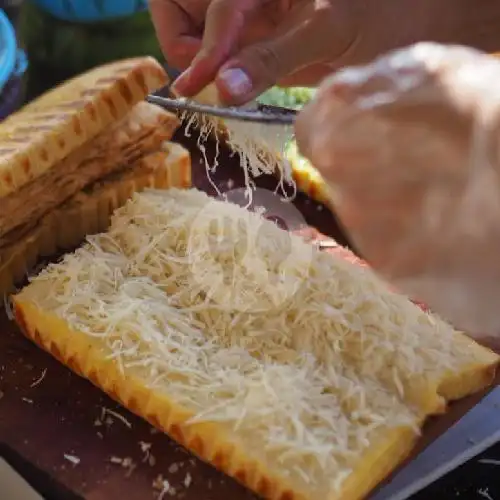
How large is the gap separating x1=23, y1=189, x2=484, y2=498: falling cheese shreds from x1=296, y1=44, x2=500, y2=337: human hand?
400mm

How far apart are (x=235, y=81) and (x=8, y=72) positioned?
747 millimetres

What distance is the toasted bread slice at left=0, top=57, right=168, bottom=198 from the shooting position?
1.32 m

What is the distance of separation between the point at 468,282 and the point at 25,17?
167cm

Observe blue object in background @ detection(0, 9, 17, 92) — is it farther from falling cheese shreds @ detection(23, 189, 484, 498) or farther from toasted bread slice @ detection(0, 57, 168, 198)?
falling cheese shreds @ detection(23, 189, 484, 498)

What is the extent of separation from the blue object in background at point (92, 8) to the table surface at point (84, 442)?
3.01ft

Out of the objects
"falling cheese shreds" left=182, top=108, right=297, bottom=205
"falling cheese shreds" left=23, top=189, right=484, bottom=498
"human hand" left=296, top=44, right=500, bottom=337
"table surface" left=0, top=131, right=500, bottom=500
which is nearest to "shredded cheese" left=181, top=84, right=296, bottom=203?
"falling cheese shreds" left=182, top=108, right=297, bottom=205

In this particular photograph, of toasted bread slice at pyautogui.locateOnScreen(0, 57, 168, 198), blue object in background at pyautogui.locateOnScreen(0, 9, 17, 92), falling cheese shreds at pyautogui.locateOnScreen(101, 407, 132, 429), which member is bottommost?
falling cheese shreds at pyautogui.locateOnScreen(101, 407, 132, 429)

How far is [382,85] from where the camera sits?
0.74 metres

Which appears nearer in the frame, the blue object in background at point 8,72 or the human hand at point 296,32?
the human hand at point 296,32

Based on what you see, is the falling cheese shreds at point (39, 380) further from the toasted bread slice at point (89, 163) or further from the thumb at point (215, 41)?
the thumb at point (215, 41)

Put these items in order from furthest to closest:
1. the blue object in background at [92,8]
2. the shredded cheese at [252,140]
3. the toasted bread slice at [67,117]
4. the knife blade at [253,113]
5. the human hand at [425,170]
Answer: the blue object in background at [92,8]
the toasted bread slice at [67,117]
the shredded cheese at [252,140]
the knife blade at [253,113]
the human hand at [425,170]

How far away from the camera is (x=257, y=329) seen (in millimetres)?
1232

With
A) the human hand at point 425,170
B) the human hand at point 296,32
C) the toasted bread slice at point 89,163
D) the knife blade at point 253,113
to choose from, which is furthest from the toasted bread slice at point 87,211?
the human hand at point 425,170

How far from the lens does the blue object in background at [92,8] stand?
185cm
